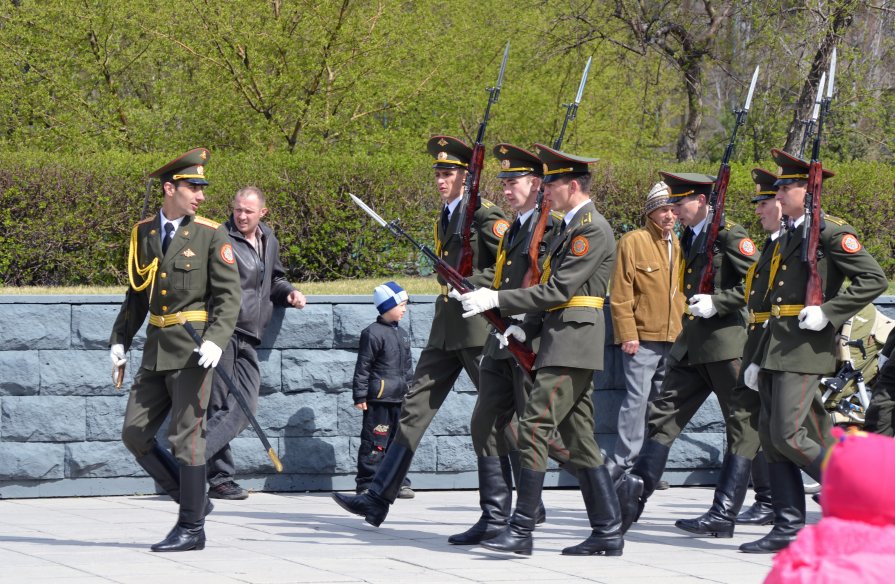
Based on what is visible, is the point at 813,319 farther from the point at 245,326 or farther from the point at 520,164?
the point at 245,326

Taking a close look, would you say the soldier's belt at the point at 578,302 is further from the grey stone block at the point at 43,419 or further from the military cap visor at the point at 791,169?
the grey stone block at the point at 43,419

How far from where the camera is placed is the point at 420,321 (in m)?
9.33

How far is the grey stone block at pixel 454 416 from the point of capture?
944 centimetres

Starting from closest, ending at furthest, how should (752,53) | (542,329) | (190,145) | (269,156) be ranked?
(542,329) < (269,156) < (190,145) < (752,53)

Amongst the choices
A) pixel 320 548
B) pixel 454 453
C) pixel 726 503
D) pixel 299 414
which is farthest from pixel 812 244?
pixel 299 414

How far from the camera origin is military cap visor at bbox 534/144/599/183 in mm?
6820

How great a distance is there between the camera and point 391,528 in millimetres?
7707

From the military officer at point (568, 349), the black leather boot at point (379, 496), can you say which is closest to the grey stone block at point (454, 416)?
the black leather boot at point (379, 496)

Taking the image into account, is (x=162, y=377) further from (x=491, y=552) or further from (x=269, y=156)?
(x=269, y=156)

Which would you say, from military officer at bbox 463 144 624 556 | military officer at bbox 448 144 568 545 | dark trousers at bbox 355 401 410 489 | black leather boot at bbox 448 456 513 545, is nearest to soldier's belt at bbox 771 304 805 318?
military officer at bbox 463 144 624 556

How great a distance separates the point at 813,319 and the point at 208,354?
2.91 m

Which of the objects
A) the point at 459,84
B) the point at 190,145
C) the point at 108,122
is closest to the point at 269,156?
the point at 190,145

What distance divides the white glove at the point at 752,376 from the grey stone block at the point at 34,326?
4.17 meters

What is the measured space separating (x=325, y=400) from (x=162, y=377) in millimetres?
2464
